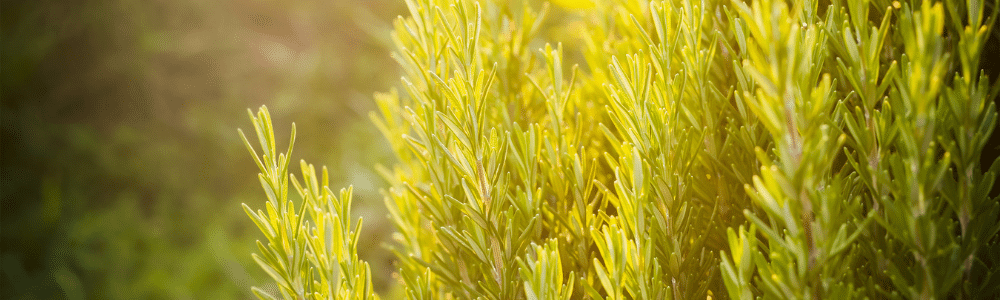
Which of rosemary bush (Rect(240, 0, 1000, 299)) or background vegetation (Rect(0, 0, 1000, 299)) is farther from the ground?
background vegetation (Rect(0, 0, 1000, 299))

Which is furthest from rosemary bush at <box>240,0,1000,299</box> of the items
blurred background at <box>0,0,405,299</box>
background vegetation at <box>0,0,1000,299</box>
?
blurred background at <box>0,0,405,299</box>

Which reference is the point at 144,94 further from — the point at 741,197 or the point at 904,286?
the point at 904,286

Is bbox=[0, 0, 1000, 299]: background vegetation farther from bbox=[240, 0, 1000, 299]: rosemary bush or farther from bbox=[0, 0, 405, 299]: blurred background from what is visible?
bbox=[240, 0, 1000, 299]: rosemary bush

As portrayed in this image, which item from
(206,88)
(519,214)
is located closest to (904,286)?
(519,214)

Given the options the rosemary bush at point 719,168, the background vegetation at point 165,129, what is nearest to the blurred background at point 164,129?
the background vegetation at point 165,129

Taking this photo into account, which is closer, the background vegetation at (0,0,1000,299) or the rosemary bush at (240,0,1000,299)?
the rosemary bush at (240,0,1000,299)

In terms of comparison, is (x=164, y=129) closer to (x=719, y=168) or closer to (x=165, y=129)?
(x=165, y=129)
